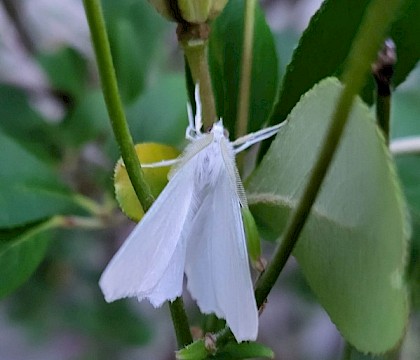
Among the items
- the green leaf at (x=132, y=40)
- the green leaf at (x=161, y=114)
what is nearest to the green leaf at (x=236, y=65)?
the green leaf at (x=161, y=114)

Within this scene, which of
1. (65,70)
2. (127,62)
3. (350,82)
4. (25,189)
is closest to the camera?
(350,82)

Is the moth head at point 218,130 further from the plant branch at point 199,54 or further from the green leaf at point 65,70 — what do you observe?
the green leaf at point 65,70

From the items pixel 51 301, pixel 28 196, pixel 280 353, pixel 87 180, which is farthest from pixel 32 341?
pixel 28 196

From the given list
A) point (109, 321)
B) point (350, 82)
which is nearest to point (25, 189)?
point (350, 82)

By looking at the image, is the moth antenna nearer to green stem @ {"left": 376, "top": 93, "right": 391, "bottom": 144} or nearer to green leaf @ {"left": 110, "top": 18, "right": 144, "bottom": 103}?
green stem @ {"left": 376, "top": 93, "right": 391, "bottom": 144}

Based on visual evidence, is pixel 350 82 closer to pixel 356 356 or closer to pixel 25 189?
pixel 356 356

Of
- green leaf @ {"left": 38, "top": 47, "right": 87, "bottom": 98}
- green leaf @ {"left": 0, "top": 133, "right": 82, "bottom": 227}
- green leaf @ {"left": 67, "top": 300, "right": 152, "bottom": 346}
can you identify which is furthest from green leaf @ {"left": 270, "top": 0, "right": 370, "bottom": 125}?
green leaf @ {"left": 67, "top": 300, "right": 152, "bottom": 346}
